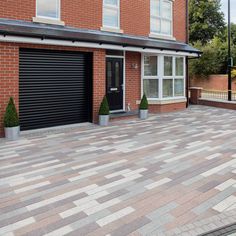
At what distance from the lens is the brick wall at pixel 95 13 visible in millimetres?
8812

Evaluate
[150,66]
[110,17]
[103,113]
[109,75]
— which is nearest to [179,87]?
[150,66]

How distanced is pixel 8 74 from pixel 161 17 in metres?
8.09

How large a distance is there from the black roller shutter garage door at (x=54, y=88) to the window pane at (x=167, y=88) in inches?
159

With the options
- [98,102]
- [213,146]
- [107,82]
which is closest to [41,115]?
[98,102]

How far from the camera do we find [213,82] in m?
27.9

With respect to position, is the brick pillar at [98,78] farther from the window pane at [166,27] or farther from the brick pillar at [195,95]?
the brick pillar at [195,95]

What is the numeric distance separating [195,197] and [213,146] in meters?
3.19

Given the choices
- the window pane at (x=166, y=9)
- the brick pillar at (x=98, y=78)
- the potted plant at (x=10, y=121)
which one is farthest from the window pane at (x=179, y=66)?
the potted plant at (x=10, y=121)

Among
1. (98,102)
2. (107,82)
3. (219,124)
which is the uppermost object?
(107,82)

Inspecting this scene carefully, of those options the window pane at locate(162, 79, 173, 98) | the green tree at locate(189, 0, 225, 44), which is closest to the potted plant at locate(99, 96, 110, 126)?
the window pane at locate(162, 79, 173, 98)

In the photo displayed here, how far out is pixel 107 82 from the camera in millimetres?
11320

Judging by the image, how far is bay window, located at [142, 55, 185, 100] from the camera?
12484mm

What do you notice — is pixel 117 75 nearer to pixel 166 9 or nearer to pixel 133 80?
pixel 133 80

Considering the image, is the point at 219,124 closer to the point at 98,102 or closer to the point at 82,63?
the point at 98,102
